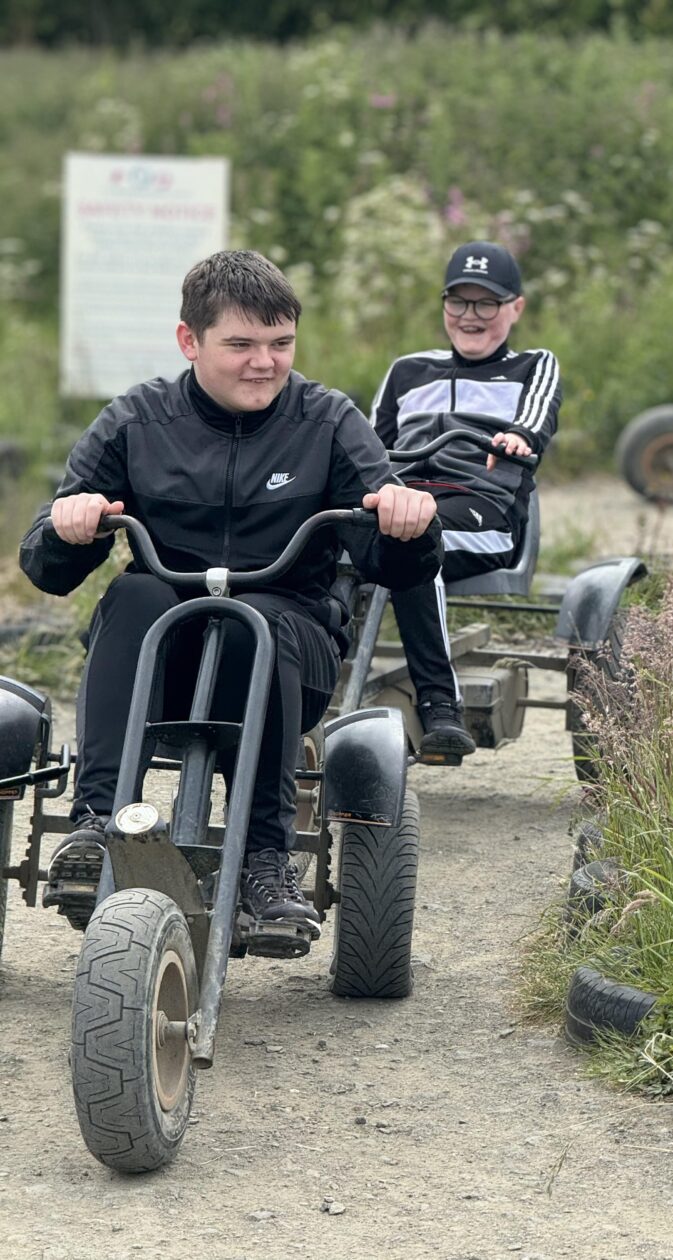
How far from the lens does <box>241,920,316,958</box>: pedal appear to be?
143 inches

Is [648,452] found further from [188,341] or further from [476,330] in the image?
[188,341]

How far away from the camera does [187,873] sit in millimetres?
3430

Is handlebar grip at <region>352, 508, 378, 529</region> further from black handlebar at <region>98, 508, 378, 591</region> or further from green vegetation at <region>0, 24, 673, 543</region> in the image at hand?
green vegetation at <region>0, 24, 673, 543</region>

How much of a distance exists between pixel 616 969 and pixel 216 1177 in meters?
0.99

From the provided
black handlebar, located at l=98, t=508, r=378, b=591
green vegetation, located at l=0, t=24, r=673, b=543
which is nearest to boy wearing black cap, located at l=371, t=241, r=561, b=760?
black handlebar, located at l=98, t=508, r=378, b=591

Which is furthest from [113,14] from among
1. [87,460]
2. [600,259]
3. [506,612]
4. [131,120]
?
[87,460]

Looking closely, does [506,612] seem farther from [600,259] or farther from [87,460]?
[600,259]

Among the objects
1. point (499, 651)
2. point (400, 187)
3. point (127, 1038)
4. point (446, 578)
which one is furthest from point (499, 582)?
point (400, 187)

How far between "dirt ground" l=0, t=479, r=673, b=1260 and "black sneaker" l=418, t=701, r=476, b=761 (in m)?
0.48

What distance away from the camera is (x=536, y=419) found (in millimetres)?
5582

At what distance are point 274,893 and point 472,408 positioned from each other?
2492mm

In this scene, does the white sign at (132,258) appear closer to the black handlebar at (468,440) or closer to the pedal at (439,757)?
the black handlebar at (468,440)

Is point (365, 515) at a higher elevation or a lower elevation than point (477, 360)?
lower

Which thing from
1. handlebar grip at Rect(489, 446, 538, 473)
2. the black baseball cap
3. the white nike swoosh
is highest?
the black baseball cap
